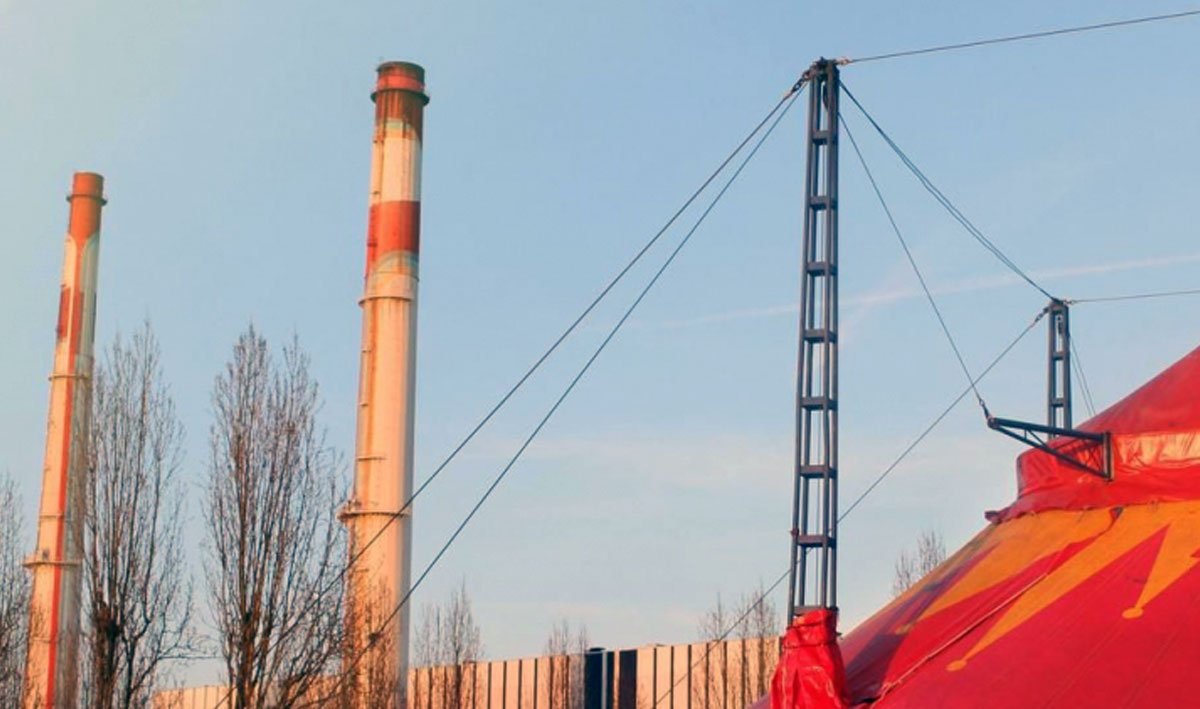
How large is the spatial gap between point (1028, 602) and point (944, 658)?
1.02 metres

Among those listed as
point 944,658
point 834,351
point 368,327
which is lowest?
point 944,658

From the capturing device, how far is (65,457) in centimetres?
4359

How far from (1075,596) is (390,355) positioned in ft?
70.9

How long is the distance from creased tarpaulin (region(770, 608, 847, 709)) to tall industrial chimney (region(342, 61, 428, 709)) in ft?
62.1

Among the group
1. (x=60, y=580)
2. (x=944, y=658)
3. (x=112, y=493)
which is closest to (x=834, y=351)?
(x=944, y=658)

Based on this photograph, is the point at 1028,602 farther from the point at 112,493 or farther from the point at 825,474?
the point at 112,493

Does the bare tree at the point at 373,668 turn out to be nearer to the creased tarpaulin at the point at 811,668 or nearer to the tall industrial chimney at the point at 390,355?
the tall industrial chimney at the point at 390,355

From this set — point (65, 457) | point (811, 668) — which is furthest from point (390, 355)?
point (811, 668)

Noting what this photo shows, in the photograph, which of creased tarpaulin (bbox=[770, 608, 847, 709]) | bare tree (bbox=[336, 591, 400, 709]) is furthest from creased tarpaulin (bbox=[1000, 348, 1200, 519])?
bare tree (bbox=[336, 591, 400, 709])

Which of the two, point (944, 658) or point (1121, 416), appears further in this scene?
point (1121, 416)

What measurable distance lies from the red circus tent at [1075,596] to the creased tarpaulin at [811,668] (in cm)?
17

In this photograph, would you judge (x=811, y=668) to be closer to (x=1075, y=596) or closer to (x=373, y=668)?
(x=1075, y=596)

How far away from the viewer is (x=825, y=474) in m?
18.3

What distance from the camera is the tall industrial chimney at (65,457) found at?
41812mm
